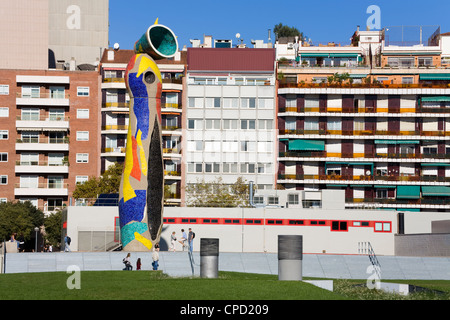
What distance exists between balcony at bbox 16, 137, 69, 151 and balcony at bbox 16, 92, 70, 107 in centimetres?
405

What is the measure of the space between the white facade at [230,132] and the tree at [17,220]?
708 inches

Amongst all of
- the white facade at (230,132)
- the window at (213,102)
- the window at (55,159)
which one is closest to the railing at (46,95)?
the window at (55,159)

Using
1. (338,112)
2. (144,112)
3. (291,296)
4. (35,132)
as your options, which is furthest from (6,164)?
(291,296)

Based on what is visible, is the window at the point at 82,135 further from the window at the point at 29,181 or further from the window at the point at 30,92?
the window at the point at 29,181

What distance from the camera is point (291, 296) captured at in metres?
27.5

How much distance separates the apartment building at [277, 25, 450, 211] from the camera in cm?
9469

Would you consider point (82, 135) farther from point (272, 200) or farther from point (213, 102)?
point (272, 200)

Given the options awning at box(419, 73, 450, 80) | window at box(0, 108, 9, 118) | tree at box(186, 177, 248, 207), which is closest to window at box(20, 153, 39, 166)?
window at box(0, 108, 9, 118)

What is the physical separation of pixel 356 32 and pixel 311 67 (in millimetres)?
14208

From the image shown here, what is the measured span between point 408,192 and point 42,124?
41965 millimetres

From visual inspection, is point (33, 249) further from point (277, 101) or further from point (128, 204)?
point (128, 204)

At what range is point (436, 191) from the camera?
310 feet
